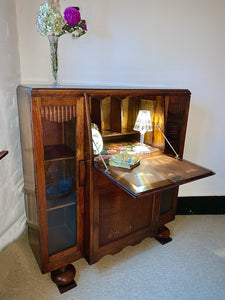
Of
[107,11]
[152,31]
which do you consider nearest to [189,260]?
[152,31]

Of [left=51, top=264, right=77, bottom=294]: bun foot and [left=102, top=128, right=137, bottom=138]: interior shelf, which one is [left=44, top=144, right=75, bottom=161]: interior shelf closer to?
[left=102, top=128, right=137, bottom=138]: interior shelf

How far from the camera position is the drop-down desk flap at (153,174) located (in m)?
1.23

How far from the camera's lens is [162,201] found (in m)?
2.13

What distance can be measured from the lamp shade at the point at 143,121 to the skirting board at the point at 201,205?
1.13 meters

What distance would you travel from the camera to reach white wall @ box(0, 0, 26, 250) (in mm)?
1605

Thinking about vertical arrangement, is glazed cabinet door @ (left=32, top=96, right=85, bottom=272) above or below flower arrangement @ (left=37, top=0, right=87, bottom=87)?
below

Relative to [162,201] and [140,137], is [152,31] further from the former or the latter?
[162,201]

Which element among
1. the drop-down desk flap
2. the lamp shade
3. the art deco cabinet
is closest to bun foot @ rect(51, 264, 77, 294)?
the art deco cabinet

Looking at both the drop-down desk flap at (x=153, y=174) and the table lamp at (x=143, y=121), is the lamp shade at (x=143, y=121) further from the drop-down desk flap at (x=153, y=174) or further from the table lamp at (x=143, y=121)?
the drop-down desk flap at (x=153, y=174)

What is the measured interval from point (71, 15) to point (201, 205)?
2251 mm

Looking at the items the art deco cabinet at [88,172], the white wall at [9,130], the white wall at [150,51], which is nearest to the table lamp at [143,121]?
the art deco cabinet at [88,172]

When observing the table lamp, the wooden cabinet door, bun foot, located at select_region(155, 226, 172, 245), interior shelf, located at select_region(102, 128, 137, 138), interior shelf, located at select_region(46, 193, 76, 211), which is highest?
the table lamp

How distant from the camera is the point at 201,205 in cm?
260

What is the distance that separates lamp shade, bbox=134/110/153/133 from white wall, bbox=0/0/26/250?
96 cm
